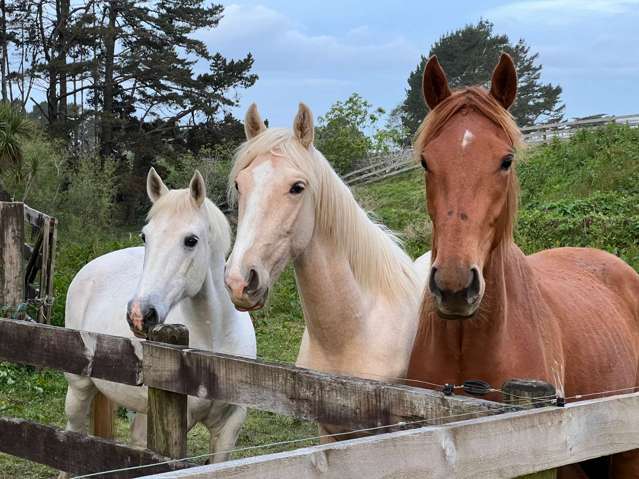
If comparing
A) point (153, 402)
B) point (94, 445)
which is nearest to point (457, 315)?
point (153, 402)

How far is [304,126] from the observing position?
3.68 m

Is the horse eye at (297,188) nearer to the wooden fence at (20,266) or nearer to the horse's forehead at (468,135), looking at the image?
the horse's forehead at (468,135)

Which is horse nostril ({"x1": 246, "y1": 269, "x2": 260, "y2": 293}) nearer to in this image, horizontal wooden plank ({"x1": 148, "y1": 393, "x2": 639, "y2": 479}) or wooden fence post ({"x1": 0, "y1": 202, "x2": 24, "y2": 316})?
horizontal wooden plank ({"x1": 148, "y1": 393, "x2": 639, "y2": 479})

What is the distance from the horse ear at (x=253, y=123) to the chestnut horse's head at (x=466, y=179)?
0.93m

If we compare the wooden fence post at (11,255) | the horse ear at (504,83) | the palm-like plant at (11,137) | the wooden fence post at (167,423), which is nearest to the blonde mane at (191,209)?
the wooden fence post at (167,423)

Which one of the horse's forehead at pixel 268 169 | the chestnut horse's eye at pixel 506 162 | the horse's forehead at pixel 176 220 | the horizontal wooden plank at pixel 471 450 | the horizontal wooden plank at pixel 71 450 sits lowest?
the horizontal wooden plank at pixel 71 450

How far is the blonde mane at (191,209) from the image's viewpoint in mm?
4516

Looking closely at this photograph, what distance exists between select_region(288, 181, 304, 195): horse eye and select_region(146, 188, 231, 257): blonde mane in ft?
4.14

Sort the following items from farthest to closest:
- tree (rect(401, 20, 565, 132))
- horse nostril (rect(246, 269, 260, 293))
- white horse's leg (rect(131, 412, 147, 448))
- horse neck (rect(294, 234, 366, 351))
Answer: tree (rect(401, 20, 565, 132)) < white horse's leg (rect(131, 412, 147, 448)) < horse neck (rect(294, 234, 366, 351)) < horse nostril (rect(246, 269, 260, 293))

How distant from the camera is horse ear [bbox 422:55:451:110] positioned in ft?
10.8

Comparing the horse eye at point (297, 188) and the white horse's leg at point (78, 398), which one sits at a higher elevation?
the horse eye at point (297, 188)

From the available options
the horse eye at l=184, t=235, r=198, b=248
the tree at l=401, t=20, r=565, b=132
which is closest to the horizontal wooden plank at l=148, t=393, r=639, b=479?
the horse eye at l=184, t=235, r=198, b=248

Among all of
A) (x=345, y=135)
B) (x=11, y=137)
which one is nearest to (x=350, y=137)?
(x=345, y=135)

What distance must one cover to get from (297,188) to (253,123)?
0.55 metres
